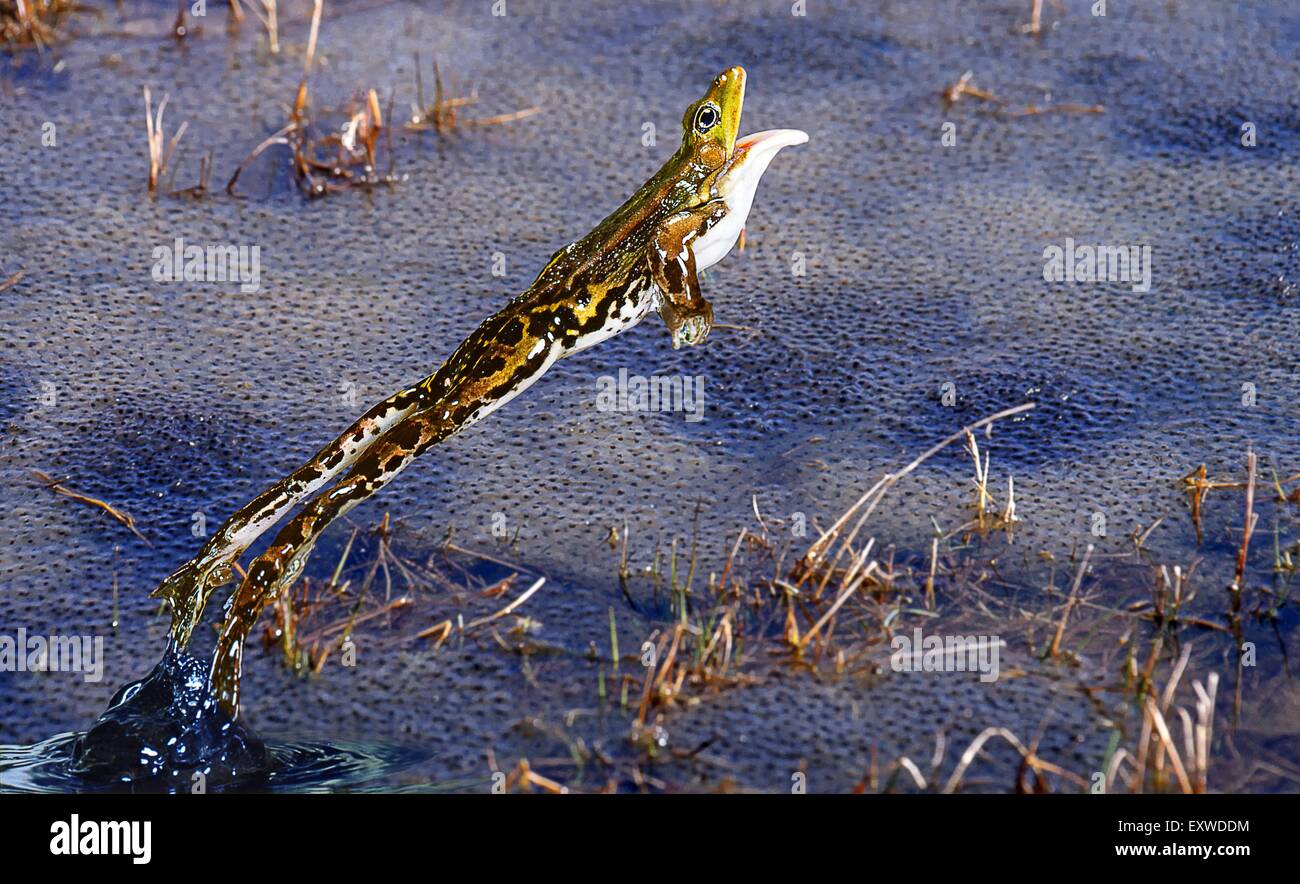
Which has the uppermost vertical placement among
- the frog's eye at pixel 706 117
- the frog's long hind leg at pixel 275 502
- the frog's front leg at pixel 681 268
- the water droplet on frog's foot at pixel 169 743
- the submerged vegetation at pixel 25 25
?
the submerged vegetation at pixel 25 25

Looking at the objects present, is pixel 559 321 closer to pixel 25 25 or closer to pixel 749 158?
pixel 749 158

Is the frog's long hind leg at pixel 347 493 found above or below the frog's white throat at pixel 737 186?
below

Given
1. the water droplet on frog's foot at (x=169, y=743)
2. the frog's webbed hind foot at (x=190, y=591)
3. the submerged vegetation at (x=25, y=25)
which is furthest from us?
the submerged vegetation at (x=25, y=25)

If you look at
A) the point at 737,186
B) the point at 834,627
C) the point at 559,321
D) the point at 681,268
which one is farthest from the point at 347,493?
the point at 834,627

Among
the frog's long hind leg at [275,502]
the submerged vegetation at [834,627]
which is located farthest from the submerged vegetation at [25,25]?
the frog's long hind leg at [275,502]

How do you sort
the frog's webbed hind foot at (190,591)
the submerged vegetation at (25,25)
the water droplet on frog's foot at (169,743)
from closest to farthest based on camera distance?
the water droplet on frog's foot at (169,743) < the frog's webbed hind foot at (190,591) < the submerged vegetation at (25,25)

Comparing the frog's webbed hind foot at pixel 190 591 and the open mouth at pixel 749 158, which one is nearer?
the open mouth at pixel 749 158

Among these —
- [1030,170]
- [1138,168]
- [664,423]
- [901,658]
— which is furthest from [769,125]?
[901,658]

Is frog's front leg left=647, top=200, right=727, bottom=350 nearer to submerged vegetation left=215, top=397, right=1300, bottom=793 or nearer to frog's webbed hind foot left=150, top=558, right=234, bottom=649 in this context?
submerged vegetation left=215, top=397, right=1300, bottom=793

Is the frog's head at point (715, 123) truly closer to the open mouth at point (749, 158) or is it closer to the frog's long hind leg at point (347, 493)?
the open mouth at point (749, 158)
